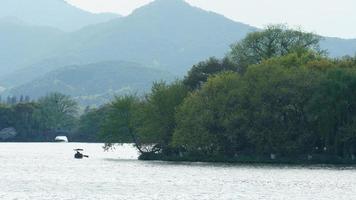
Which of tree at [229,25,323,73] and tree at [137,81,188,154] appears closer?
tree at [137,81,188,154]

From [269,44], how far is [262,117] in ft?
131

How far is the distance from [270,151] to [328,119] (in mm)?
8179

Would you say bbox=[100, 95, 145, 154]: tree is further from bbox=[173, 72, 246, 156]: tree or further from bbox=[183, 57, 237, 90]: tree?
bbox=[173, 72, 246, 156]: tree

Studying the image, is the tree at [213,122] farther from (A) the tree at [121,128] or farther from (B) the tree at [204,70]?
(B) the tree at [204,70]

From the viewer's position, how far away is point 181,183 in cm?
7312

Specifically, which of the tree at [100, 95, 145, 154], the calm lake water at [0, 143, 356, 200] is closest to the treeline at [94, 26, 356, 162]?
the tree at [100, 95, 145, 154]

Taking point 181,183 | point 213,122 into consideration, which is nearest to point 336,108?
point 213,122

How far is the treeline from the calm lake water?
7.44m

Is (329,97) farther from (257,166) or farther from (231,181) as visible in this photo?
(231,181)

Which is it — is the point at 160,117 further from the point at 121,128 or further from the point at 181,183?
the point at 181,183

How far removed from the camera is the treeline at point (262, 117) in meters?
105

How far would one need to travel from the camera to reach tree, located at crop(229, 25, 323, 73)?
5615 inches

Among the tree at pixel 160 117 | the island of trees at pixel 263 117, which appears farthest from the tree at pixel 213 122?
the tree at pixel 160 117

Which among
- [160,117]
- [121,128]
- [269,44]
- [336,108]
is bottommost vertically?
[121,128]
